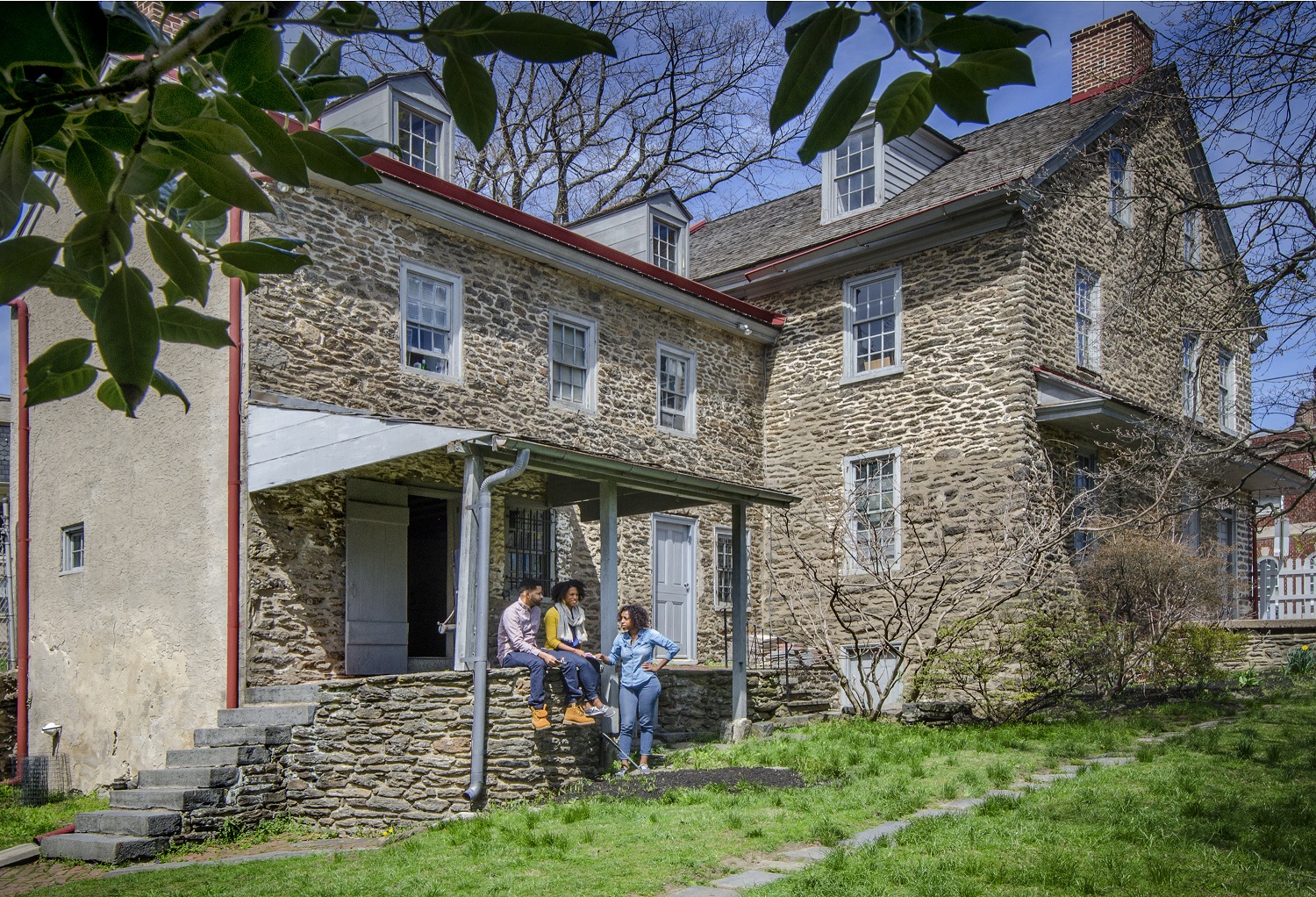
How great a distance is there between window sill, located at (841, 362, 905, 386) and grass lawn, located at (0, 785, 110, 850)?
1063 cm

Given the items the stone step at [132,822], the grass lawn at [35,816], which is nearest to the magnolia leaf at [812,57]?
the stone step at [132,822]

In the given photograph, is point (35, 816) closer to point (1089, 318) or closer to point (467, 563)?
point (467, 563)

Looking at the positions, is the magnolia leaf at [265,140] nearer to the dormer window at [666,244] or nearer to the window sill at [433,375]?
the window sill at [433,375]

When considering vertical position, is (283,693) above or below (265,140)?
below

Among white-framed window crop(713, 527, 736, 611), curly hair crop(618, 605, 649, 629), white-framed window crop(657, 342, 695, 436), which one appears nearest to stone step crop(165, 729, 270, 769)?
curly hair crop(618, 605, 649, 629)

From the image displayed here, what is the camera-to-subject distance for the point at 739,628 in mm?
11781

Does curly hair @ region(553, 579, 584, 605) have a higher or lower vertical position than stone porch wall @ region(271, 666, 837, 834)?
higher

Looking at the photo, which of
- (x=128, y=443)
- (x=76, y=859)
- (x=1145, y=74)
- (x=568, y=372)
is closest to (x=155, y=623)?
(x=128, y=443)

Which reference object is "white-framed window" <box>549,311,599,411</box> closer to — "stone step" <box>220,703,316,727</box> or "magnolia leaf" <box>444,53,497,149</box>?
"stone step" <box>220,703,316,727</box>

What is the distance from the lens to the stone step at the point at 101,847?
8211 millimetres

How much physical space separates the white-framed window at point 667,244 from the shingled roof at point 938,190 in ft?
3.76

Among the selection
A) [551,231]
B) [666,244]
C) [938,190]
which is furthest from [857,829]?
[938,190]

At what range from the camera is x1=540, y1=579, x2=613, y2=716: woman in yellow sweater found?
9.47 meters

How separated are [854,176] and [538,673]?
36.5 ft
